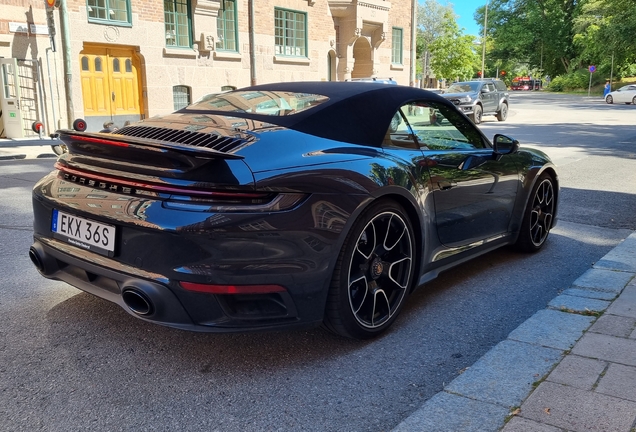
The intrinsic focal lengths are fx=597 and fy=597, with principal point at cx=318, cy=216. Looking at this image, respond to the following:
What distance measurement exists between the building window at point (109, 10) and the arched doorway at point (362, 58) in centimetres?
1251

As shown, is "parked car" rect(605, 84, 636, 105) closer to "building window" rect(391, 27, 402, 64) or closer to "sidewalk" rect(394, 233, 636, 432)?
"building window" rect(391, 27, 402, 64)

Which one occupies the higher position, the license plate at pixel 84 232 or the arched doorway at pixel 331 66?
the arched doorway at pixel 331 66

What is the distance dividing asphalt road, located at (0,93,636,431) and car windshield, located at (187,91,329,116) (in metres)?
1.33

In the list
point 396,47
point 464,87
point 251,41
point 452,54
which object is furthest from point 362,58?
point 452,54

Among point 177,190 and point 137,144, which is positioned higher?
point 137,144

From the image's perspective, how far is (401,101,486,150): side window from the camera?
3.92m

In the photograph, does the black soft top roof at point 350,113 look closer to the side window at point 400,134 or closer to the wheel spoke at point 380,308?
the side window at point 400,134

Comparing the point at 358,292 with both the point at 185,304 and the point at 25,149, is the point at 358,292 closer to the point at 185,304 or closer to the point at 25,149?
the point at 185,304

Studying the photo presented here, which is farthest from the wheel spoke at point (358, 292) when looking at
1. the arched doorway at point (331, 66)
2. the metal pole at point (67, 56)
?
the arched doorway at point (331, 66)

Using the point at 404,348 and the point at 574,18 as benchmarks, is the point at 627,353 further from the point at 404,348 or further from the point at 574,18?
the point at 574,18

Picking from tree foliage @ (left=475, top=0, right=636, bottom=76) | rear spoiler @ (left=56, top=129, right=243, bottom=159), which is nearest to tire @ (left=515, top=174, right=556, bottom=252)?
rear spoiler @ (left=56, top=129, right=243, bottom=159)

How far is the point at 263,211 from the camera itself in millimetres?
2758

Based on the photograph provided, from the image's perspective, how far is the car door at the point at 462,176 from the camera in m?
3.87

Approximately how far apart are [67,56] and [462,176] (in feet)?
47.0
